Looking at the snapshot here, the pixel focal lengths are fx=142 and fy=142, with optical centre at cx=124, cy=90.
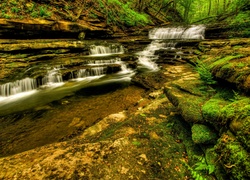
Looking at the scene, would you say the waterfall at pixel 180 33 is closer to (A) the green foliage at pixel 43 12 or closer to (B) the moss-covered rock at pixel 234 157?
(A) the green foliage at pixel 43 12

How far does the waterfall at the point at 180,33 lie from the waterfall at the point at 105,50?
22.6ft

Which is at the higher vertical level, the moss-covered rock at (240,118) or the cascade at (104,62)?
the cascade at (104,62)

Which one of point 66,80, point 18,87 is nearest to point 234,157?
point 66,80

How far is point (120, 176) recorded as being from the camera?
1841 mm

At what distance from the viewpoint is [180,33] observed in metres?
15.8

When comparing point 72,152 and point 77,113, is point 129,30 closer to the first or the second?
point 77,113

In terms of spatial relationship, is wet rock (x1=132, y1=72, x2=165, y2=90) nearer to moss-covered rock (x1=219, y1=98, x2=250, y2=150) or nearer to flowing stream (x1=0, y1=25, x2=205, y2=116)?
flowing stream (x1=0, y1=25, x2=205, y2=116)

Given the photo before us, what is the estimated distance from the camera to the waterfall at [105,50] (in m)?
11.7

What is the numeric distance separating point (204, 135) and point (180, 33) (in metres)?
16.2

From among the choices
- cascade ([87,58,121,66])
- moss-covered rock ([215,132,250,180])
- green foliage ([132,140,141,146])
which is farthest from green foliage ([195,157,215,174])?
cascade ([87,58,121,66])

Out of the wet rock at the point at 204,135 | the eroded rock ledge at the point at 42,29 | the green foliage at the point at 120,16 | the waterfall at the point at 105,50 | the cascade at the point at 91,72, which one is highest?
the green foliage at the point at 120,16


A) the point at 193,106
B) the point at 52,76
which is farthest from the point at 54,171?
the point at 52,76

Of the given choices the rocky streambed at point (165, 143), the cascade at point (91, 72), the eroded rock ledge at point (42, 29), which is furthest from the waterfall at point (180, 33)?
the rocky streambed at point (165, 143)

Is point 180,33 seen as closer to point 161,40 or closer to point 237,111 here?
point 161,40
